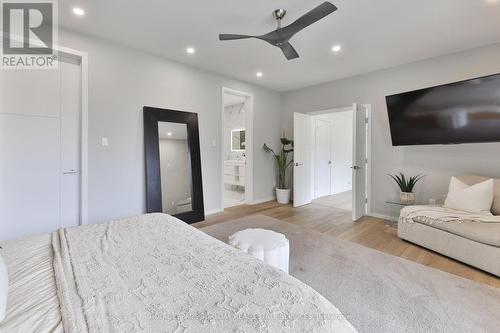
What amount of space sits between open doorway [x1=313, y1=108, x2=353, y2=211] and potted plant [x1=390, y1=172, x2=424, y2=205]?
1391 mm

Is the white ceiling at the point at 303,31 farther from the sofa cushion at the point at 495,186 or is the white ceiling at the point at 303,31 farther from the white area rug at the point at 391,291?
the white area rug at the point at 391,291

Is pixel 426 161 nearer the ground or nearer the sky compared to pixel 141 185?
nearer the sky

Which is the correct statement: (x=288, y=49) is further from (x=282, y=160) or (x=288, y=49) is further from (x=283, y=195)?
(x=283, y=195)

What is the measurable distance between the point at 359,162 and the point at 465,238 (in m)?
1.87

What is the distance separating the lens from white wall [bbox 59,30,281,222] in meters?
2.99

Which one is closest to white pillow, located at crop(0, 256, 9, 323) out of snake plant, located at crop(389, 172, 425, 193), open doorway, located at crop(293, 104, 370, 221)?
open doorway, located at crop(293, 104, 370, 221)

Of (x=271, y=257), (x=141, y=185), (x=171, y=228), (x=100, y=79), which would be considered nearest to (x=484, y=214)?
(x=271, y=257)

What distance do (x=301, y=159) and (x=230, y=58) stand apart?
8.33 ft

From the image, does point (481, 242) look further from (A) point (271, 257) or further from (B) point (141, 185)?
(B) point (141, 185)

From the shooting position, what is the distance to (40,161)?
106 inches

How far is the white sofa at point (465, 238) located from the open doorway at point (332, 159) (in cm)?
211

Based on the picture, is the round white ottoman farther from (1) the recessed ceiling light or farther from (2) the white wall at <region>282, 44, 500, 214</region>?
(2) the white wall at <region>282, 44, 500, 214</region>

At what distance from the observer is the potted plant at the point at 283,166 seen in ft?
16.9

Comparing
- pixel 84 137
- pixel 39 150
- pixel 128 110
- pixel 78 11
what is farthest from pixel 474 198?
pixel 39 150
